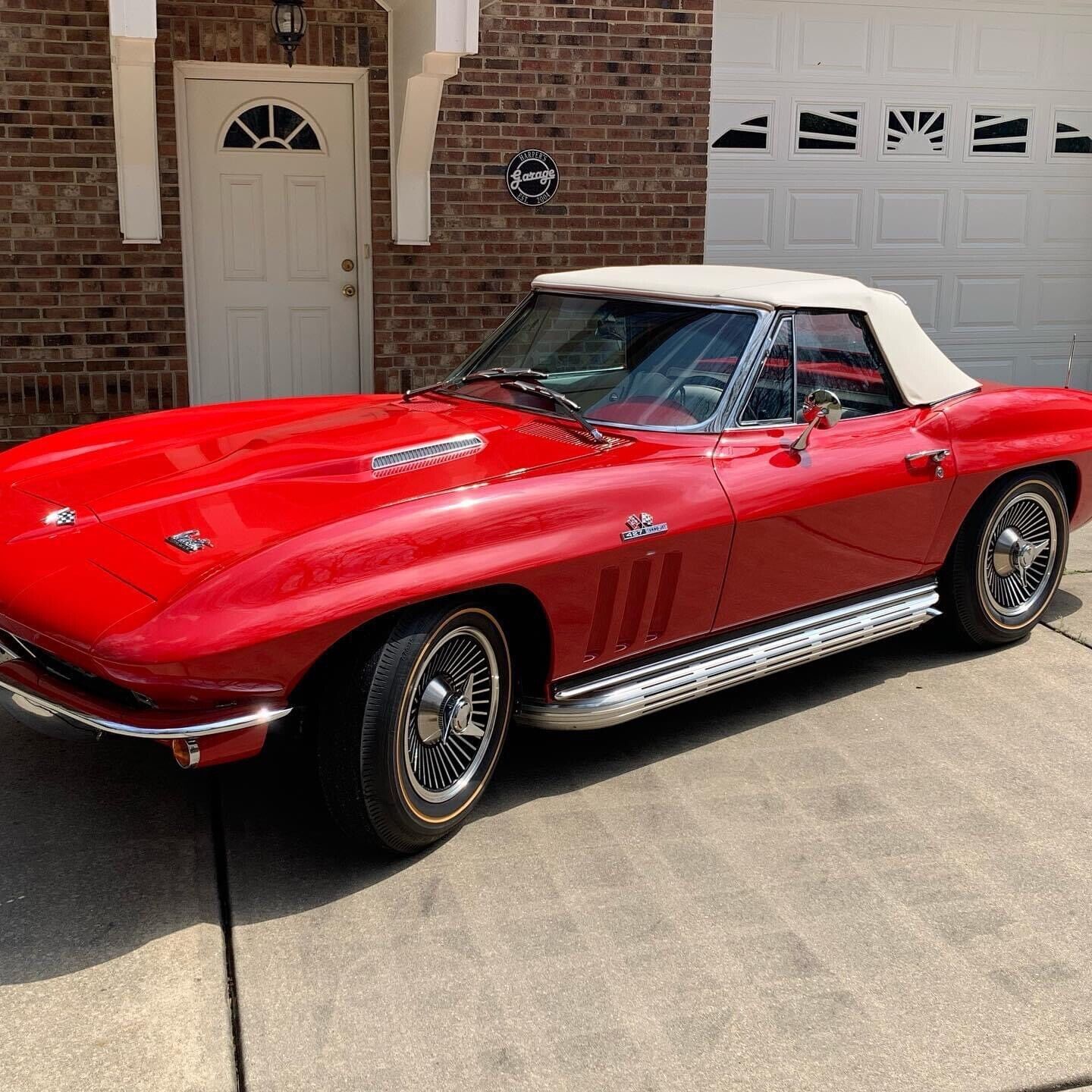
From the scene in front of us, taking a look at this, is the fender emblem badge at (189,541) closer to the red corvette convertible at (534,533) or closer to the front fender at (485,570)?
the red corvette convertible at (534,533)

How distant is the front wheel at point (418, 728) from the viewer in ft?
10.7

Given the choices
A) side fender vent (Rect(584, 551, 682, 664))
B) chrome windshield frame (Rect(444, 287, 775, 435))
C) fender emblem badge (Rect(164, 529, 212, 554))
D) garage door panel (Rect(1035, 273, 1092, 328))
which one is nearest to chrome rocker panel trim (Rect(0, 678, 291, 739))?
fender emblem badge (Rect(164, 529, 212, 554))

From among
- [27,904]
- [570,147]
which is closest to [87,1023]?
[27,904]

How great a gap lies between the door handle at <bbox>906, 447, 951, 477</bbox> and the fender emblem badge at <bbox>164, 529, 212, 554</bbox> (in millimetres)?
2602

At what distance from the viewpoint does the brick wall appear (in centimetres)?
773

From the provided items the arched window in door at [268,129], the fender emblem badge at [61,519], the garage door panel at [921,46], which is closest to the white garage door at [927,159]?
the garage door panel at [921,46]

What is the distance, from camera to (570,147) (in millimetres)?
8594

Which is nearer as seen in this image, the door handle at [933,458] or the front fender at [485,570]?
the front fender at [485,570]

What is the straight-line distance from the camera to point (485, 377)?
4742mm

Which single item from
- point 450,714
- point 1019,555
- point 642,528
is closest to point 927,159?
point 1019,555

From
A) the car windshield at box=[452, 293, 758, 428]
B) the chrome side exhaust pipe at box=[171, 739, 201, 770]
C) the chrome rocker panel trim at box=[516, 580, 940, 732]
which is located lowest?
the chrome rocker panel trim at box=[516, 580, 940, 732]

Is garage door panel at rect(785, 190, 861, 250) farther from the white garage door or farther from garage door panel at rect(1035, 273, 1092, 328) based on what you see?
garage door panel at rect(1035, 273, 1092, 328)

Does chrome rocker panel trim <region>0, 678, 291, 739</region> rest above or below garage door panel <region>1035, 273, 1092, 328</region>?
below

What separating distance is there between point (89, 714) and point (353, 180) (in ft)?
19.5
